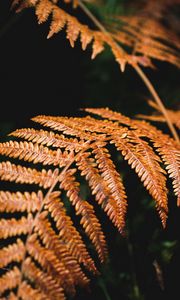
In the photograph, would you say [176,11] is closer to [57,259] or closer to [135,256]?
[135,256]

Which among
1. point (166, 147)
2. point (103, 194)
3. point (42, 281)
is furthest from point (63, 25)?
point (42, 281)

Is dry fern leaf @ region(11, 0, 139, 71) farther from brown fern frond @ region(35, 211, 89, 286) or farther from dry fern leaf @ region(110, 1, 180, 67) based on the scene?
brown fern frond @ region(35, 211, 89, 286)

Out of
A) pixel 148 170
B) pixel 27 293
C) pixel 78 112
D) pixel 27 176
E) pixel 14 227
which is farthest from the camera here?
pixel 78 112

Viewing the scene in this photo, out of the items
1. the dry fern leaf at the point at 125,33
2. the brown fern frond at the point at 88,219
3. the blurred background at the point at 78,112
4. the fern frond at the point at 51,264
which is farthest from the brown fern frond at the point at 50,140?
the blurred background at the point at 78,112

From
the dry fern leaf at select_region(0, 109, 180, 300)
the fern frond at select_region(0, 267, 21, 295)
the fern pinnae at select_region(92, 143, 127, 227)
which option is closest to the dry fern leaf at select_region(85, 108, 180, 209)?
the dry fern leaf at select_region(0, 109, 180, 300)

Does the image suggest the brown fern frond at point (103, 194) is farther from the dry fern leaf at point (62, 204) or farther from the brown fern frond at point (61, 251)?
the brown fern frond at point (61, 251)

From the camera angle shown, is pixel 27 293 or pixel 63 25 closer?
pixel 27 293

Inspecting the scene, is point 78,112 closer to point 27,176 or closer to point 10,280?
point 27,176

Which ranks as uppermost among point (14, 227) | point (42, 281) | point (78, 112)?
point (78, 112)
